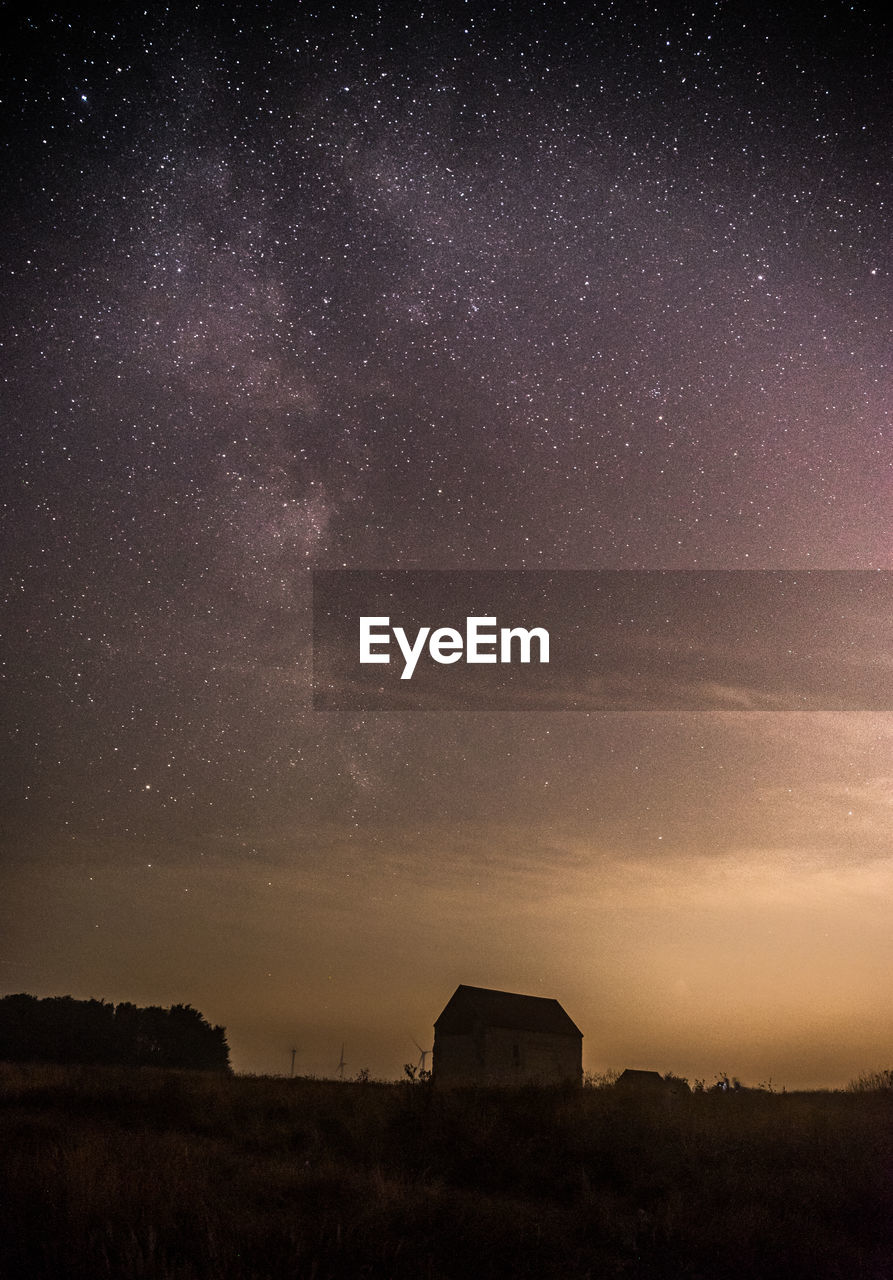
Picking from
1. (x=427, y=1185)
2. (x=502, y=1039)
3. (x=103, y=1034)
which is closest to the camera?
(x=427, y=1185)

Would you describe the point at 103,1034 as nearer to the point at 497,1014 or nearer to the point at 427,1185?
the point at 497,1014

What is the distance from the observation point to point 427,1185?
11.0 metres

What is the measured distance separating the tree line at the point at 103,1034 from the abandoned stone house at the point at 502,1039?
17.9 meters

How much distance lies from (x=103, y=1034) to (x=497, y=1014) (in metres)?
24.9

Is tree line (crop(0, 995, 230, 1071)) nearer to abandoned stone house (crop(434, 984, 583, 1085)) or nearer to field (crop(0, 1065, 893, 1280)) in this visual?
abandoned stone house (crop(434, 984, 583, 1085))

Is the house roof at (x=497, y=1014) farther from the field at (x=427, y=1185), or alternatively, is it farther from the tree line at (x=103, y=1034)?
the field at (x=427, y=1185)

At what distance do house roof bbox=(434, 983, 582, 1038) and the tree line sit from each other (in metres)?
18.0

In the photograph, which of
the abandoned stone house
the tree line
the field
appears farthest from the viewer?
the tree line

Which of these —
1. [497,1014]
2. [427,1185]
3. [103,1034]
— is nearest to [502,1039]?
[497,1014]

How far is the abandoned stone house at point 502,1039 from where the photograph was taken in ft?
135

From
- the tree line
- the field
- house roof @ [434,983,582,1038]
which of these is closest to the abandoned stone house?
house roof @ [434,983,582,1038]

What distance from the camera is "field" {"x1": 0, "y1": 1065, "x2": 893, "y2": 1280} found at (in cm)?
793

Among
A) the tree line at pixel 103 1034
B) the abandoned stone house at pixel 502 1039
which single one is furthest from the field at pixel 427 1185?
the tree line at pixel 103 1034

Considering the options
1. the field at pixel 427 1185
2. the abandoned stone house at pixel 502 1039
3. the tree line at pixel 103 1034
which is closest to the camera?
the field at pixel 427 1185
